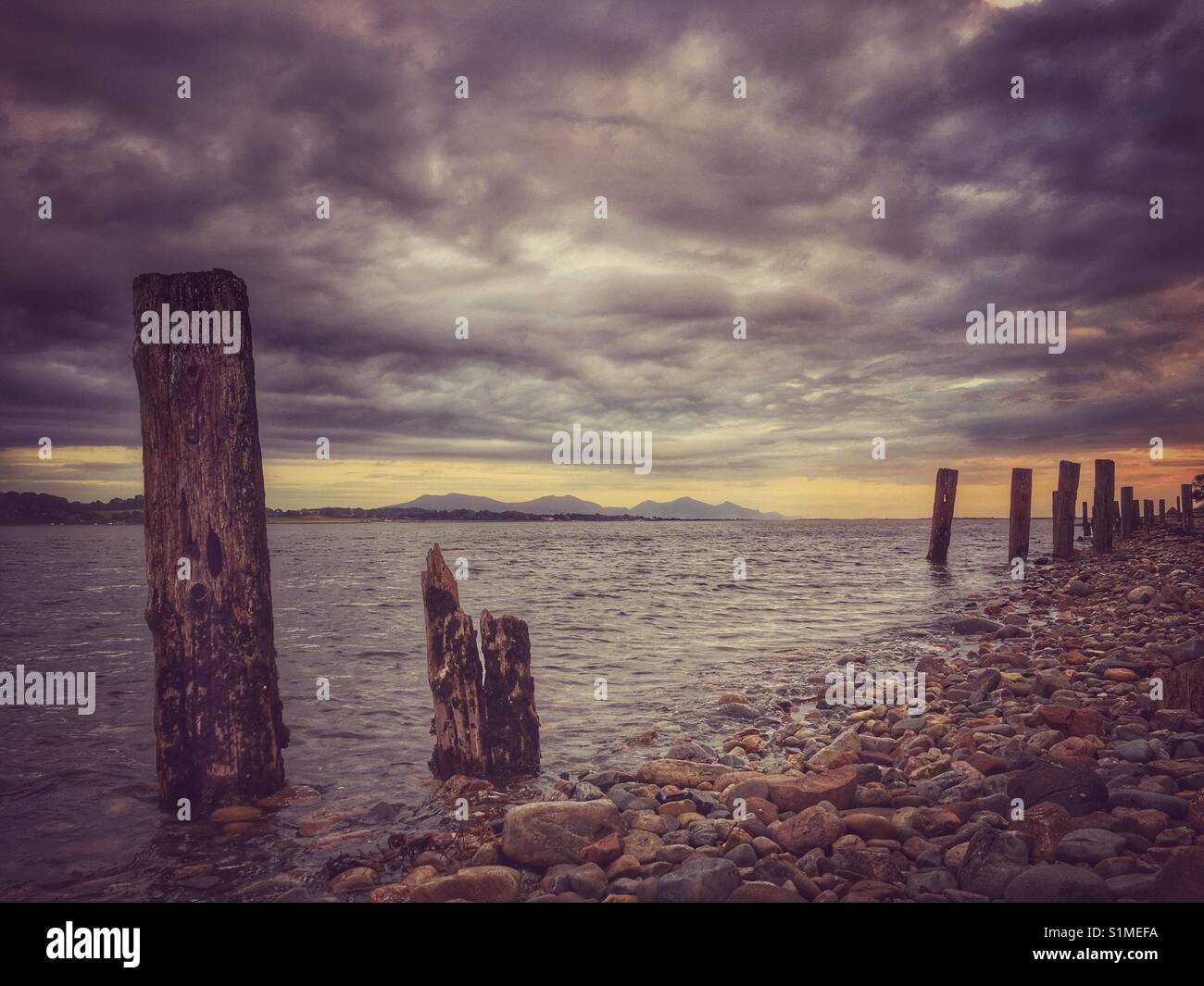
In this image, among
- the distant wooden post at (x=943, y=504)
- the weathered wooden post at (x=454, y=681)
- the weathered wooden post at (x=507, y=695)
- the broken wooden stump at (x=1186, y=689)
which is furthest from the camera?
the distant wooden post at (x=943, y=504)

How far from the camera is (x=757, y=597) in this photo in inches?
944

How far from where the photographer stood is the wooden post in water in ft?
86.4

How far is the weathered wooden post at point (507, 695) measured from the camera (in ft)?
23.1

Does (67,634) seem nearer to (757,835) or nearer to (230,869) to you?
(230,869)

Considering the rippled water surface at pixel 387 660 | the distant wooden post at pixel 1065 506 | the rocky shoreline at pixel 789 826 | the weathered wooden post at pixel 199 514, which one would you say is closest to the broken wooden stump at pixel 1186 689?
the rocky shoreline at pixel 789 826

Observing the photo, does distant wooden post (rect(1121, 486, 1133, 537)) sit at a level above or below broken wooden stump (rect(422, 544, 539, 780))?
above

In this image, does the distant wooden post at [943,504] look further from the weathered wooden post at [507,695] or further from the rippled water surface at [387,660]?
the weathered wooden post at [507,695]

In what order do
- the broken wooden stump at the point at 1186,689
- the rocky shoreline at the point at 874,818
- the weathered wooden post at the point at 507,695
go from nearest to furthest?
the rocky shoreline at the point at 874,818
the broken wooden stump at the point at 1186,689
the weathered wooden post at the point at 507,695

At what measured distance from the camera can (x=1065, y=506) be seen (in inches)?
1102

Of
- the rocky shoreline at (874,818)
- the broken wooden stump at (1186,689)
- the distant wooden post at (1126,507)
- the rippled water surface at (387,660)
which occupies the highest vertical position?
the distant wooden post at (1126,507)

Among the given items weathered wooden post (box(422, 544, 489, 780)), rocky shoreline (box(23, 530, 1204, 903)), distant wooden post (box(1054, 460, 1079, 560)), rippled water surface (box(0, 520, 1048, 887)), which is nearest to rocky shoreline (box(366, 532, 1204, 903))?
rocky shoreline (box(23, 530, 1204, 903))

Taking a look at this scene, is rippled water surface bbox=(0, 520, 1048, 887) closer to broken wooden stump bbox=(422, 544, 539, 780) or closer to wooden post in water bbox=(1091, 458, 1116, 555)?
broken wooden stump bbox=(422, 544, 539, 780)

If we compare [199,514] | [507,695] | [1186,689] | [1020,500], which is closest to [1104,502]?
[1020,500]

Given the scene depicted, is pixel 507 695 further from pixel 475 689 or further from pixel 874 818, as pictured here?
pixel 874 818
